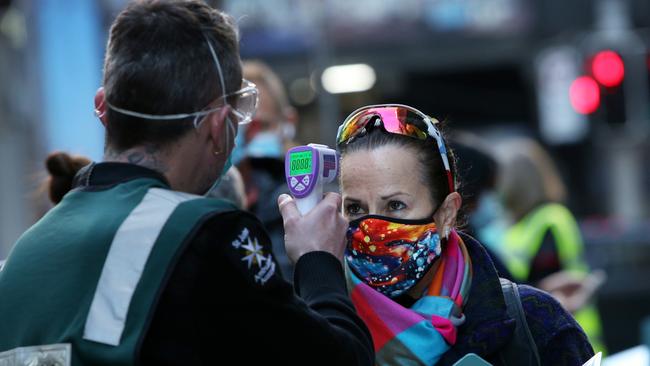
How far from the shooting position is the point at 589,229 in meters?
16.4

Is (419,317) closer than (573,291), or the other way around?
(419,317)

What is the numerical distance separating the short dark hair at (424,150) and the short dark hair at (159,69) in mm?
538

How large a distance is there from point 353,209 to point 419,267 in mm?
230

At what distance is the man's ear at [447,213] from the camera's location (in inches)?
116

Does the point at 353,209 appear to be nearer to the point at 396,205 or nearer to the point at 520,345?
the point at 396,205

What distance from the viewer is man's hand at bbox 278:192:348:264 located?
256 centimetres

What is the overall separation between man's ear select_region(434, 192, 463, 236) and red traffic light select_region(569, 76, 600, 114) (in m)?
11.6

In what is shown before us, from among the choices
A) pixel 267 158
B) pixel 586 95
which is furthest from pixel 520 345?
pixel 586 95

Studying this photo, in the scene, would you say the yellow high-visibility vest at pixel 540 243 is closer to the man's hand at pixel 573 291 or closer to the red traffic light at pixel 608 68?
the man's hand at pixel 573 291

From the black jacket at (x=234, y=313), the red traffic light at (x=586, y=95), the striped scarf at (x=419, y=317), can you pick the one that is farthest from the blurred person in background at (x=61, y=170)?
the red traffic light at (x=586, y=95)

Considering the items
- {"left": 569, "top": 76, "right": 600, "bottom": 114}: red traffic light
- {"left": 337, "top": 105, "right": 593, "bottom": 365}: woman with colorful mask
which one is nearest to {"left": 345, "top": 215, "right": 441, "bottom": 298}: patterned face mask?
{"left": 337, "top": 105, "right": 593, "bottom": 365}: woman with colorful mask

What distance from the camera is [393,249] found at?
2.85 meters

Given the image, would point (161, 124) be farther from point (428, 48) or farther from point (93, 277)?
point (428, 48)

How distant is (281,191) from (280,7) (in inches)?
675
